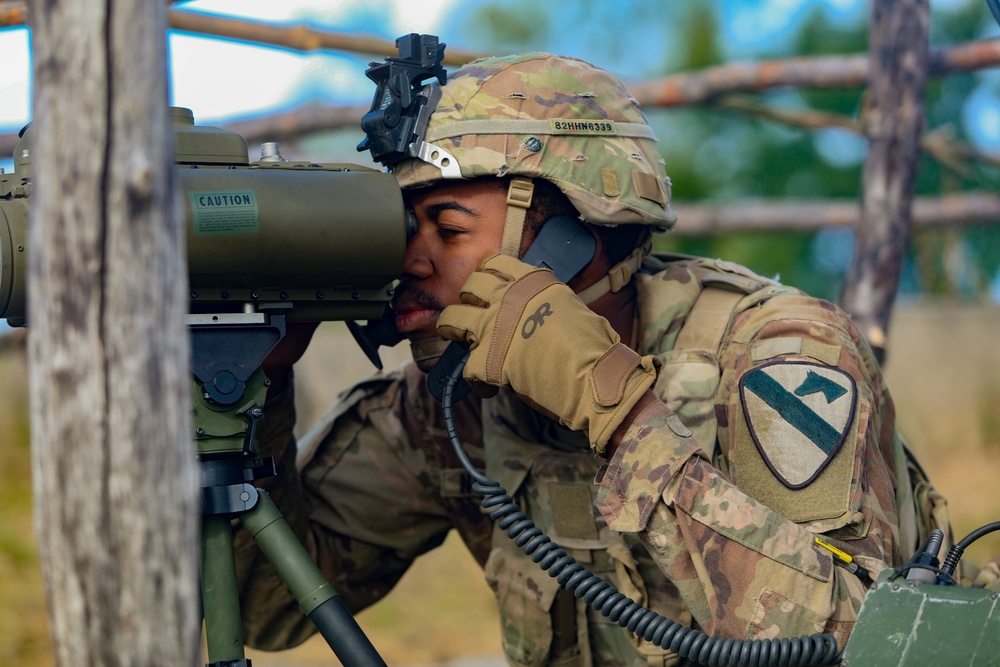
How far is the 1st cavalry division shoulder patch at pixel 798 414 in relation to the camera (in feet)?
→ 7.73

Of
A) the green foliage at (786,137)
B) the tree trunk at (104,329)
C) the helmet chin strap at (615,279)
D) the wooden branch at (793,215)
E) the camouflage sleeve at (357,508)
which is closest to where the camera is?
the tree trunk at (104,329)

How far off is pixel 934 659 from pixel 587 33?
41.5ft

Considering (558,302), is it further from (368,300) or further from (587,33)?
(587,33)

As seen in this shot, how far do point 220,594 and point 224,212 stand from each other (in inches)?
26.9

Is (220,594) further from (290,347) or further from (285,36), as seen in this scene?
(285,36)

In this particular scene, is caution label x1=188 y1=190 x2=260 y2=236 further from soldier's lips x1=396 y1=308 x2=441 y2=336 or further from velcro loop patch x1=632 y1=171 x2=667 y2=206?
velcro loop patch x1=632 y1=171 x2=667 y2=206

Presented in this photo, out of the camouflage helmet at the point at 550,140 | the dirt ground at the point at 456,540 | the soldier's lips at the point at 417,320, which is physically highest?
the camouflage helmet at the point at 550,140

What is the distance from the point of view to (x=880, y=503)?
2.41m

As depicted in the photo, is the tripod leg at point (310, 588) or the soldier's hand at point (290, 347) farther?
the soldier's hand at point (290, 347)

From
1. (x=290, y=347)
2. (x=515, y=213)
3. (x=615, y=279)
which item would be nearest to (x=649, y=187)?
(x=615, y=279)

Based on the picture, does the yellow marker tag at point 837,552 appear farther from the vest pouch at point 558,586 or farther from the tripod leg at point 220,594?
the tripod leg at point 220,594

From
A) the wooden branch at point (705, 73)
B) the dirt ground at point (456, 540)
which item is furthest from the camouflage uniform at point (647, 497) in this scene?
the dirt ground at point (456, 540)

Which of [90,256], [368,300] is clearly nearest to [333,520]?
[368,300]

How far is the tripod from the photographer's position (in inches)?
85.4
